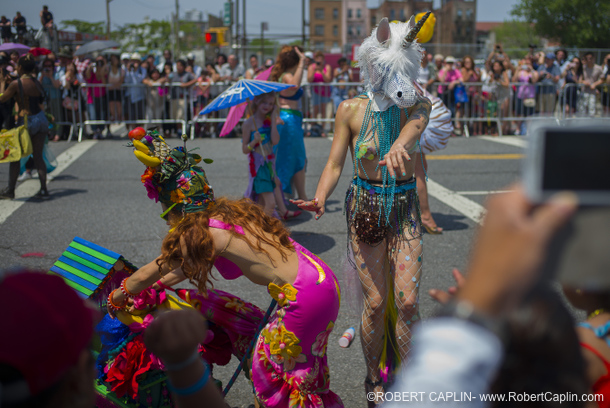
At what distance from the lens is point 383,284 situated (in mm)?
3145

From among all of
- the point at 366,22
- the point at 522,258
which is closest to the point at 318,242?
the point at 522,258

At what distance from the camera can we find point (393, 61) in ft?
10.4

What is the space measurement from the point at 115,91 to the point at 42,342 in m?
13.2

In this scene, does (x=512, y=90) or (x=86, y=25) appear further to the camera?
(x=86, y=25)

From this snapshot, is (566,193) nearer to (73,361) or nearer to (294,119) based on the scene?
(73,361)

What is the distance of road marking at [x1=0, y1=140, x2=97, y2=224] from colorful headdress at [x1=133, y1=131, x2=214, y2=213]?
15.1 ft

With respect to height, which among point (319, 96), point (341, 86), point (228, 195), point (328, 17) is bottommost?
point (228, 195)

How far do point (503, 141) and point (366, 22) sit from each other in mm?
99235

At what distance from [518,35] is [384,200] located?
210 ft

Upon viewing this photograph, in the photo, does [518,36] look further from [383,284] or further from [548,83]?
[383,284]

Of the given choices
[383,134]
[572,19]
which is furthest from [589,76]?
[572,19]

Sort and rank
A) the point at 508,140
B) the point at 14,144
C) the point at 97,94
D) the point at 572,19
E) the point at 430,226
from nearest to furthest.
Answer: the point at 430,226 → the point at 14,144 → the point at 508,140 → the point at 97,94 → the point at 572,19

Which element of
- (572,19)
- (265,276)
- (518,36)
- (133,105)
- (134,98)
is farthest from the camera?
(518,36)

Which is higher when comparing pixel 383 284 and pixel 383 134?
pixel 383 134
